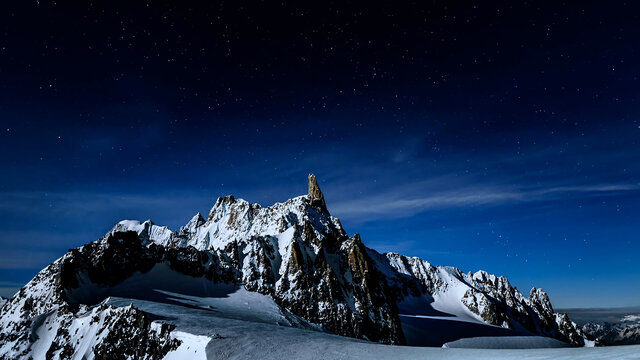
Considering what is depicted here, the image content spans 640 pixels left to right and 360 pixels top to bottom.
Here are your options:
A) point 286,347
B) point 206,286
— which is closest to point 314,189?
point 206,286

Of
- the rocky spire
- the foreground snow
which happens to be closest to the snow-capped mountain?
the foreground snow

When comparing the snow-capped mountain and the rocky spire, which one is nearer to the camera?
the snow-capped mountain

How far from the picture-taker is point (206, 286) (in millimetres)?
78375

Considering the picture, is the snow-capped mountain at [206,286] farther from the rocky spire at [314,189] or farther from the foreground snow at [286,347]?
the rocky spire at [314,189]

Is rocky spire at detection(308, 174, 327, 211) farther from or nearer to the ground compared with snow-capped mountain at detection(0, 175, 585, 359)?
farther from the ground

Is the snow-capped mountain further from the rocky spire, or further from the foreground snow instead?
the rocky spire

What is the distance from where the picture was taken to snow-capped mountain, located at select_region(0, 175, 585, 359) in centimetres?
4331

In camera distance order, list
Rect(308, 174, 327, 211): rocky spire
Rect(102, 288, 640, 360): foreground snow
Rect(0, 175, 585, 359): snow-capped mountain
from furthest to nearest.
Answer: Rect(308, 174, 327, 211): rocky spire < Rect(0, 175, 585, 359): snow-capped mountain < Rect(102, 288, 640, 360): foreground snow

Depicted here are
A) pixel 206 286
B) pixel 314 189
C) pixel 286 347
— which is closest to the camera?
pixel 286 347

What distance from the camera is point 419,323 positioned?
15088 cm

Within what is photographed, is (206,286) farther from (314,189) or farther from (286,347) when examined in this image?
(314,189)

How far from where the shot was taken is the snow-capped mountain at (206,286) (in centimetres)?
4331

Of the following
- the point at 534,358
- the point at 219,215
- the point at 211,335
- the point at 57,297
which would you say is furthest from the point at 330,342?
the point at 219,215

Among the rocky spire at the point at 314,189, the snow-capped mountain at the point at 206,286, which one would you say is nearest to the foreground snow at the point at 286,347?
the snow-capped mountain at the point at 206,286
